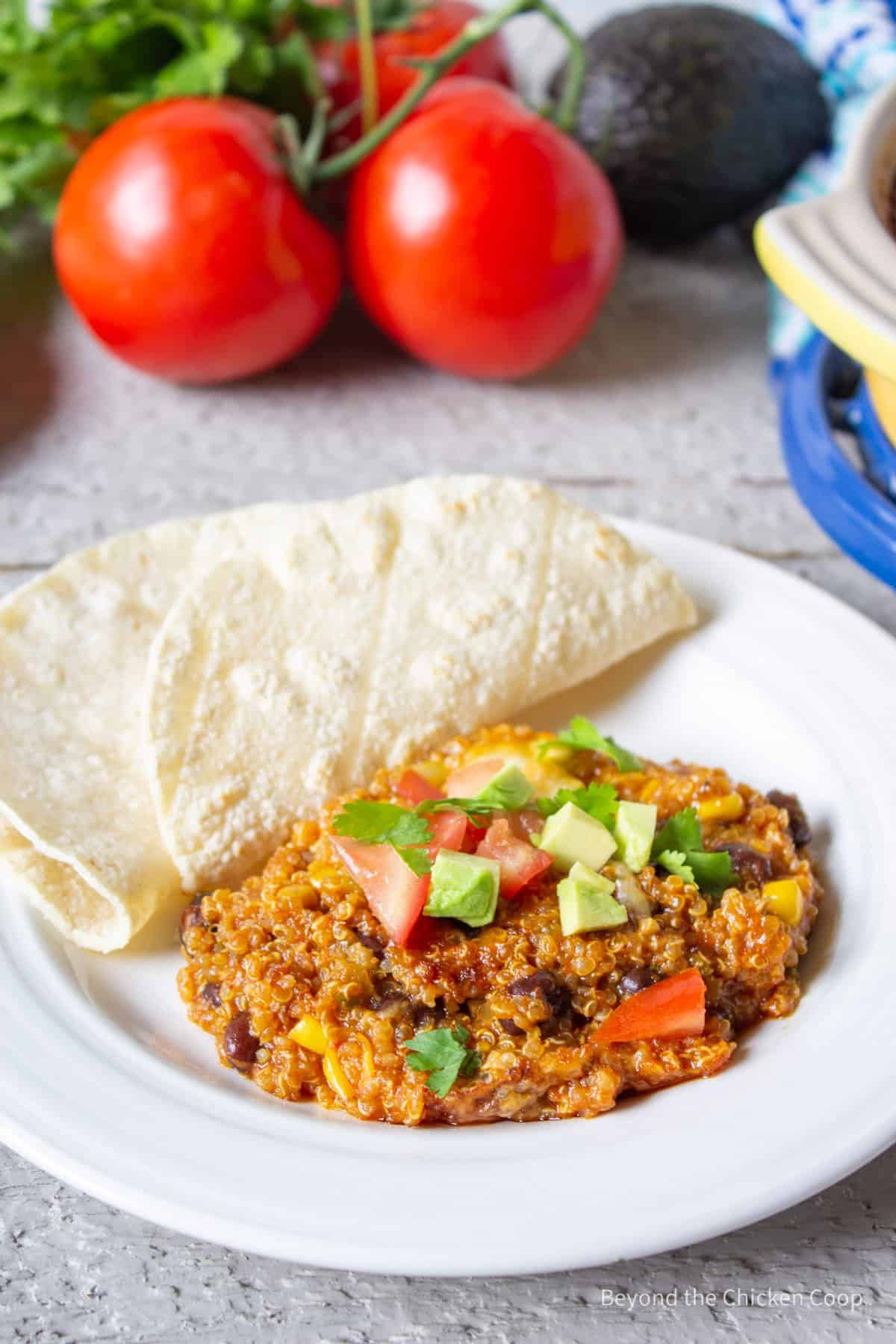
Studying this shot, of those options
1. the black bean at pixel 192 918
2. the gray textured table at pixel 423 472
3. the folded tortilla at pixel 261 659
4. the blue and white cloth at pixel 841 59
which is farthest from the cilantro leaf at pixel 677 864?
the blue and white cloth at pixel 841 59

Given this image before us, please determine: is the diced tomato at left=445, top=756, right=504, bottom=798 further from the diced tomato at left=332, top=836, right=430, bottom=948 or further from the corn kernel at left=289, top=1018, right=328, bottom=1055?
the corn kernel at left=289, top=1018, right=328, bottom=1055

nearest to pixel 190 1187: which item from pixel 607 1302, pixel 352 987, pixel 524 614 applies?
pixel 352 987

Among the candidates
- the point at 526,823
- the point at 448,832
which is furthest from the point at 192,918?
the point at 526,823

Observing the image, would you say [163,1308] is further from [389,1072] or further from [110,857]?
[110,857]

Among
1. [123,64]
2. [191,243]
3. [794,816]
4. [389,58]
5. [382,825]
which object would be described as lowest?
[794,816]

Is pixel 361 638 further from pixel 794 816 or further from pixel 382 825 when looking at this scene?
pixel 794 816
